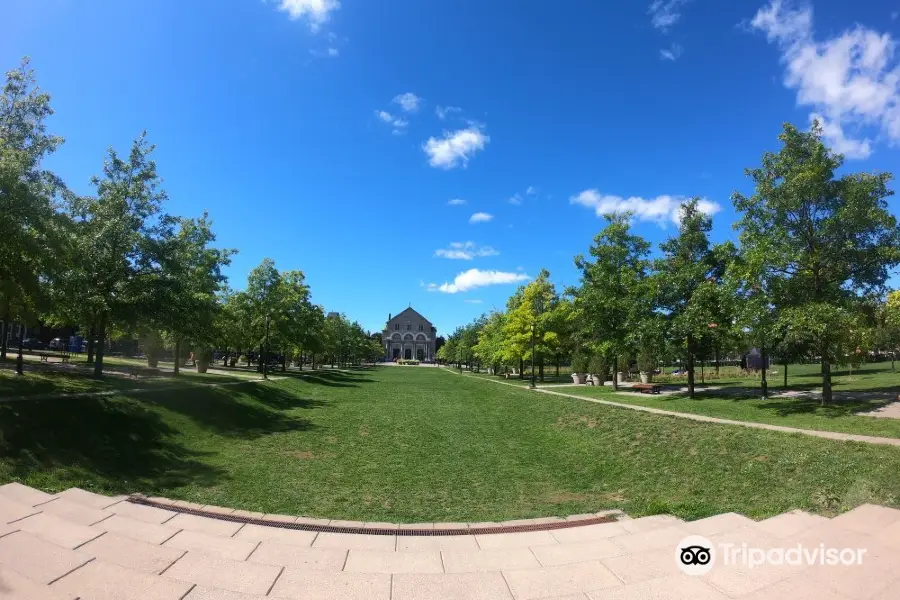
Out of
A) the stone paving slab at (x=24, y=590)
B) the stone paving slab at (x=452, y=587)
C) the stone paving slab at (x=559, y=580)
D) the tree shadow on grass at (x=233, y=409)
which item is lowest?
the tree shadow on grass at (x=233, y=409)

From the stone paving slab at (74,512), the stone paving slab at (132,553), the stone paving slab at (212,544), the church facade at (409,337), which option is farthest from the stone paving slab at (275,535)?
the church facade at (409,337)

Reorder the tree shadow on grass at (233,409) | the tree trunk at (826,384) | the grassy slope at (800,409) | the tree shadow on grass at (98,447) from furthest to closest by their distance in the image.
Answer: the tree trunk at (826,384), the tree shadow on grass at (233,409), the grassy slope at (800,409), the tree shadow on grass at (98,447)

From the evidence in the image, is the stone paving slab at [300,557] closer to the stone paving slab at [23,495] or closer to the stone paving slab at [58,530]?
the stone paving slab at [58,530]

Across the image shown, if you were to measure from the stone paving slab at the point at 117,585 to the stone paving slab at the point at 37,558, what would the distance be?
146mm

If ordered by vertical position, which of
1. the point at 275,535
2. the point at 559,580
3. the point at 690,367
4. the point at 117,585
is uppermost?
the point at 690,367

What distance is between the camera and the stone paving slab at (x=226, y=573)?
4.08m

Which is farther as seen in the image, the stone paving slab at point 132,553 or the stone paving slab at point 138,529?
the stone paving slab at point 138,529

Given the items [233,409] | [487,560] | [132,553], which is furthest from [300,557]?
[233,409]

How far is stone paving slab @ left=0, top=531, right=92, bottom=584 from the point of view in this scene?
3.96 m

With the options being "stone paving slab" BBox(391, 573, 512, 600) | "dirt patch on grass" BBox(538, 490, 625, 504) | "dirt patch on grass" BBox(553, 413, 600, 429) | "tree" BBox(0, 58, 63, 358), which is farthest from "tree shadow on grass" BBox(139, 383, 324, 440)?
"stone paving slab" BBox(391, 573, 512, 600)

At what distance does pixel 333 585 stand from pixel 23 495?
536cm

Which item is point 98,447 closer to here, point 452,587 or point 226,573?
point 226,573

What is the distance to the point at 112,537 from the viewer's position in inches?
197

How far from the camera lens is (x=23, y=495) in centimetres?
650
